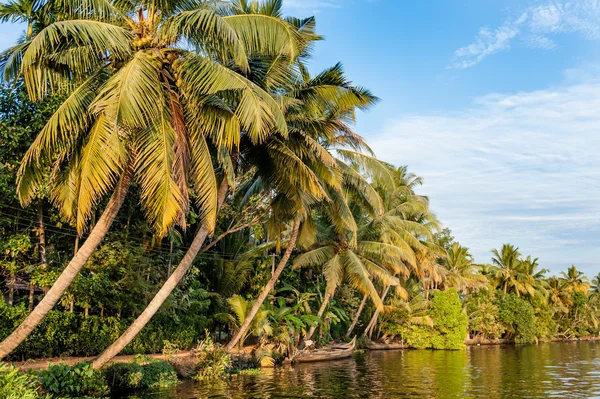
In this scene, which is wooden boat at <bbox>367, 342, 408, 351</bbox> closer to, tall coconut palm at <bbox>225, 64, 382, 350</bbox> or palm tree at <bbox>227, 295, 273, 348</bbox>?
palm tree at <bbox>227, 295, 273, 348</bbox>

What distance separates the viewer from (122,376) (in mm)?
14344

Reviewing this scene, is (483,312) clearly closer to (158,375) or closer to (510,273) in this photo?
(510,273)

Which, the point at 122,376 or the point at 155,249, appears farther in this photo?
the point at 155,249

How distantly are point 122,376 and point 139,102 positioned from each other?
8.01 m

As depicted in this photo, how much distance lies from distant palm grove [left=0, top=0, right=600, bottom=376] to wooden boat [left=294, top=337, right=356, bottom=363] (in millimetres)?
850

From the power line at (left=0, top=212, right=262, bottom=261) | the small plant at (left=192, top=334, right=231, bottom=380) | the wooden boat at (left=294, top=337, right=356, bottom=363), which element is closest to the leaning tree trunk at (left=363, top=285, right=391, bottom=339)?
the wooden boat at (left=294, top=337, right=356, bottom=363)

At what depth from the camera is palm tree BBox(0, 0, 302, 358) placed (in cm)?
1055

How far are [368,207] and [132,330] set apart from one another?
11928 millimetres

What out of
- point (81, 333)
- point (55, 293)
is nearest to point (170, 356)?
point (81, 333)

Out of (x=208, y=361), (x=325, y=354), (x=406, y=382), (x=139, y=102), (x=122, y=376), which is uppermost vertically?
(x=139, y=102)

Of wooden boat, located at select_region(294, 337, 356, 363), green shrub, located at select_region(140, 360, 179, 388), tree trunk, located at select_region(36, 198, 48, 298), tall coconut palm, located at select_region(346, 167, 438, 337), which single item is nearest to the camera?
green shrub, located at select_region(140, 360, 179, 388)

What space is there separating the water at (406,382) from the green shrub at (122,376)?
2.48ft

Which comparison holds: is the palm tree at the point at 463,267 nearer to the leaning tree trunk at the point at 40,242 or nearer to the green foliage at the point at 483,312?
the green foliage at the point at 483,312

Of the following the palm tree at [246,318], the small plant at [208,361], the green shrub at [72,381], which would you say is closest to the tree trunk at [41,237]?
the green shrub at [72,381]
